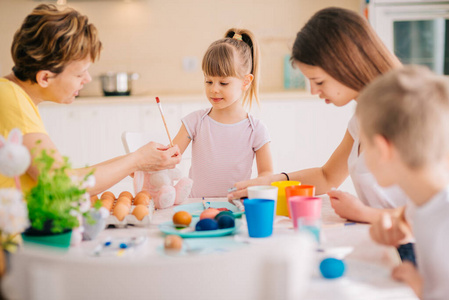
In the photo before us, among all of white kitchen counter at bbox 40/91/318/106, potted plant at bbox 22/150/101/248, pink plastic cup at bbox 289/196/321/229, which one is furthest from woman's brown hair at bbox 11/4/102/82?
white kitchen counter at bbox 40/91/318/106

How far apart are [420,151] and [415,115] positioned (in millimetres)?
66

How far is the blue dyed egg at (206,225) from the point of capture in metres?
1.19

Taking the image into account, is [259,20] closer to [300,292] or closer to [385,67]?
[385,67]

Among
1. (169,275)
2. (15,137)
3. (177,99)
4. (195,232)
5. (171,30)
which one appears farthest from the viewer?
(171,30)

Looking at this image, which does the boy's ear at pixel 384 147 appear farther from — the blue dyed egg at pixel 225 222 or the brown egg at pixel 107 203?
the brown egg at pixel 107 203

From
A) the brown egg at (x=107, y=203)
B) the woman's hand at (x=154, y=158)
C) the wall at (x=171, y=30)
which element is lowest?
the brown egg at (x=107, y=203)

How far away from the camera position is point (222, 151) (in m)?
2.19

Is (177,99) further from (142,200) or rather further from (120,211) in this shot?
(120,211)

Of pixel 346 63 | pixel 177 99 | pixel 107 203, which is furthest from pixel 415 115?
pixel 177 99

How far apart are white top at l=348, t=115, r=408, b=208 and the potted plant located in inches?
31.9

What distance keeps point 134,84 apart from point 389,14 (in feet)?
7.27

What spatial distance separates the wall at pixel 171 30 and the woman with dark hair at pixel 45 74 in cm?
302

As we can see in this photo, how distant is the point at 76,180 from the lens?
1011 mm

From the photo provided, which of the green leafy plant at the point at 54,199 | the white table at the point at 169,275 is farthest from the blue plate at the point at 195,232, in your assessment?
the white table at the point at 169,275
